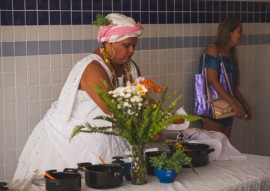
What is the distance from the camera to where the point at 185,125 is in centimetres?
426

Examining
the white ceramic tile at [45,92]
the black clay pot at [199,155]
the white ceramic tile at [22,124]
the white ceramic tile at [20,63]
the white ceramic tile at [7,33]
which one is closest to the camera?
the black clay pot at [199,155]

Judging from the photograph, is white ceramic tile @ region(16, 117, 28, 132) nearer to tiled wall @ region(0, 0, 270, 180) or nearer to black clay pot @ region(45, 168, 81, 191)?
tiled wall @ region(0, 0, 270, 180)

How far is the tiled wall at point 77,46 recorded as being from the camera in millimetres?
5082

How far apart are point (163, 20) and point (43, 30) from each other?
1396 millimetres

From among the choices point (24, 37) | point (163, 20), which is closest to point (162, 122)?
point (24, 37)

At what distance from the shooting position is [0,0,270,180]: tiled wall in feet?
16.7

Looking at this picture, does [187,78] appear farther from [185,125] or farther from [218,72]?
[185,125]

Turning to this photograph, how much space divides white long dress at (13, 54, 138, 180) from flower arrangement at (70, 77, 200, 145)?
91cm

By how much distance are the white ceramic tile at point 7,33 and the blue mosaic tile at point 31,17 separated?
154 millimetres

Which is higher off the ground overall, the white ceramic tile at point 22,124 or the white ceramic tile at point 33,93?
the white ceramic tile at point 33,93

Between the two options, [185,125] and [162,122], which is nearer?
[162,122]

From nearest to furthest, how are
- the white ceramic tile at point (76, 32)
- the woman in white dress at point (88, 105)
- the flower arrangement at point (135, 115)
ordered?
the flower arrangement at point (135, 115) → the woman in white dress at point (88, 105) → the white ceramic tile at point (76, 32)

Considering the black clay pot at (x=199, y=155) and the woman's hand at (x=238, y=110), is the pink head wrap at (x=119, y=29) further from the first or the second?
the woman's hand at (x=238, y=110)

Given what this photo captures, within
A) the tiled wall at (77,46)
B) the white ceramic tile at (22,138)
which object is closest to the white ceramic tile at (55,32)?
the tiled wall at (77,46)
